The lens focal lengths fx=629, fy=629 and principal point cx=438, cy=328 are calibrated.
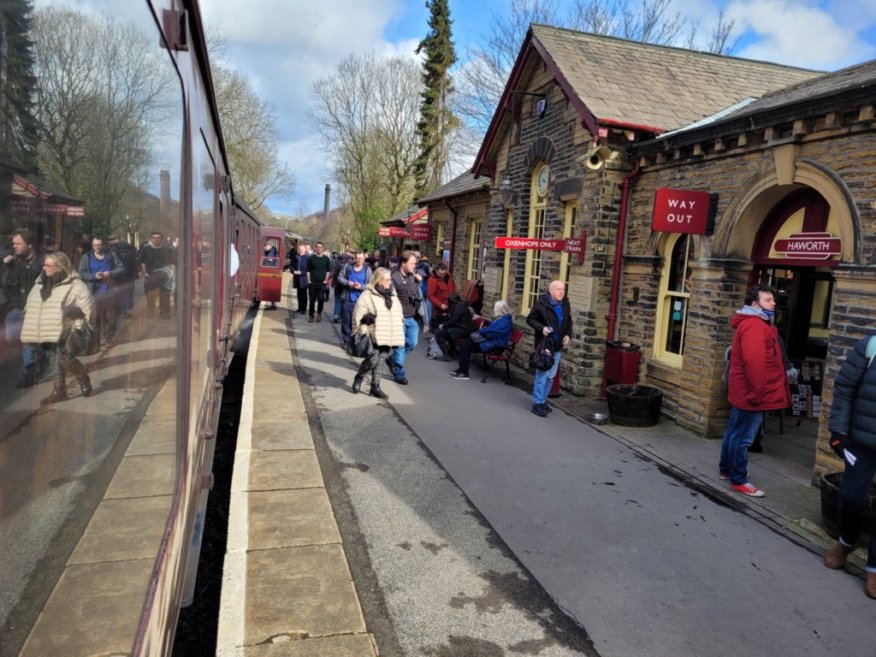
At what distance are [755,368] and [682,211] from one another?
2408 mm

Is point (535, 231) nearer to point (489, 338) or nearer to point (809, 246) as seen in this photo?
point (489, 338)

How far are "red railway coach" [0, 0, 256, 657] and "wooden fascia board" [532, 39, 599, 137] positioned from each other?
747 centimetres

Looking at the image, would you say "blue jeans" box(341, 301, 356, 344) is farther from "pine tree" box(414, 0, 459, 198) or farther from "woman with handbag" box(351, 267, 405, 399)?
"pine tree" box(414, 0, 459, 198)

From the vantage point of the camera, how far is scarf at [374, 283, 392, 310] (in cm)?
787

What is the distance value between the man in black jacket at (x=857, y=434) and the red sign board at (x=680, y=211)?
10.2ft

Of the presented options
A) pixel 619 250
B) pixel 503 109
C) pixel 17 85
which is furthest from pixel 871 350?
pixel 503 109


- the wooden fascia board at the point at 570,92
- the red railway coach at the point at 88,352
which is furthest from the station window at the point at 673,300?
the red railway coach at the point at 88,352

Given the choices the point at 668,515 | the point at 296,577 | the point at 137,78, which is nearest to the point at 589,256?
the point at 668,515

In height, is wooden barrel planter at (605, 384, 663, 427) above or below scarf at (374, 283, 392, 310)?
below

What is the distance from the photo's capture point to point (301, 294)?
16359 millimetres

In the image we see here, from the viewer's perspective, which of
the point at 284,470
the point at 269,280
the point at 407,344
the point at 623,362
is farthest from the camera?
the point at 269,280

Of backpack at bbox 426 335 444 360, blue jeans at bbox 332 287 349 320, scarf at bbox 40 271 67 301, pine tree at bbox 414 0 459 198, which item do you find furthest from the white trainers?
pine tree at bbox 414 0 459 198

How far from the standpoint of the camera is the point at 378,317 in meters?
7.86

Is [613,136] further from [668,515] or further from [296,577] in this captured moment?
[296,577]
